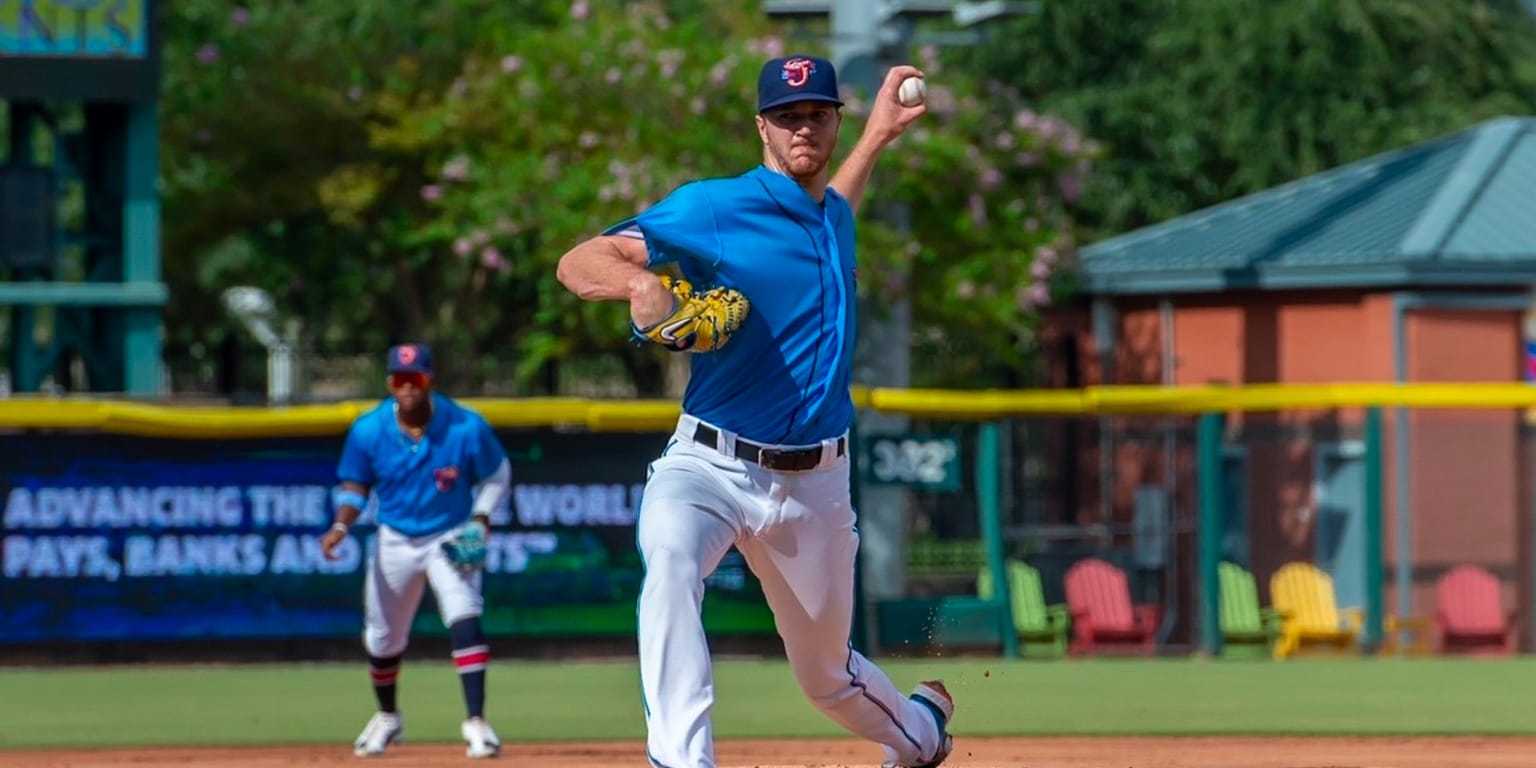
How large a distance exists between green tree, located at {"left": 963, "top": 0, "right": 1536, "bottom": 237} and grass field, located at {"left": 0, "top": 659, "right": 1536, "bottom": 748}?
1504 cm

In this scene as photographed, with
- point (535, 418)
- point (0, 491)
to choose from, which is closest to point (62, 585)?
point (0, 491)

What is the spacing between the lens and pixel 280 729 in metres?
12.3

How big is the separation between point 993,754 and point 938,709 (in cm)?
334

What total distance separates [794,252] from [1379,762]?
4.51 m

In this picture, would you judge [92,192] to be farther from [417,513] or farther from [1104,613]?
[417,513]

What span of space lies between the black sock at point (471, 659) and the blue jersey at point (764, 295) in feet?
14.8

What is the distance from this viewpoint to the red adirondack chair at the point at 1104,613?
1775 cm

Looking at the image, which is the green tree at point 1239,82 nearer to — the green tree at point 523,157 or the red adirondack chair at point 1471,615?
the green tree at point 523,157

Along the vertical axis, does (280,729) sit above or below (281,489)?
below

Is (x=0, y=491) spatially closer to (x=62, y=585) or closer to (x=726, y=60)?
(x=62, y=585)

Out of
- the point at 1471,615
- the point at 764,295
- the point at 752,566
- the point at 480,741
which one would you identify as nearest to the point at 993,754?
the point at 480,741

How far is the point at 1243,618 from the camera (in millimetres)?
17672

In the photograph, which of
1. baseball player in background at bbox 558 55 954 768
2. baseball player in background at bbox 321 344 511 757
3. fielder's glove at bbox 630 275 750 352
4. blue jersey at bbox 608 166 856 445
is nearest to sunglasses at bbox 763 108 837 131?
baseball player in background at bbox 558 55 954 768

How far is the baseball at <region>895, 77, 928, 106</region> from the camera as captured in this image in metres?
7.10
